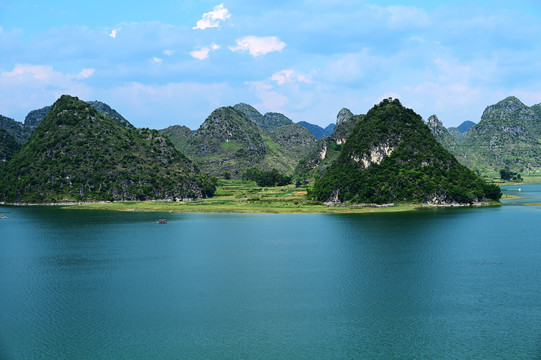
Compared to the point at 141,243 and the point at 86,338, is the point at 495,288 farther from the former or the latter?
the point at 141,243

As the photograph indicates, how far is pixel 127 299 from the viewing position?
67188 millimetres

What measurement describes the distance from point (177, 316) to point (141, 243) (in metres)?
59.2

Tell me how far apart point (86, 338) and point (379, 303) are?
39.1m

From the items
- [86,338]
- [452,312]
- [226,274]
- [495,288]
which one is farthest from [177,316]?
[495,288]

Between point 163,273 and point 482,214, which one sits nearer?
point 163,273

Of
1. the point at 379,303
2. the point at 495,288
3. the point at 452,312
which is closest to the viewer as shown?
the point at 452,312

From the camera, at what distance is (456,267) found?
271 ft

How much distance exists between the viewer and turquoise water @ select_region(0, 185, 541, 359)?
1962 inches

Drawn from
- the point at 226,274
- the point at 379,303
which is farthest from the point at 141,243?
the point at 379,303

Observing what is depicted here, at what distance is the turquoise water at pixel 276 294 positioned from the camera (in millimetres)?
49844

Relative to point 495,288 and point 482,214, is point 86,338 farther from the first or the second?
point 482,214

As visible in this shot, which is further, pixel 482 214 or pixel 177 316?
pixel 482 214

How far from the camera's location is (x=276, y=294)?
68000 millimetres

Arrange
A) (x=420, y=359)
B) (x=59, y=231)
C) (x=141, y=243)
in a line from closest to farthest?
(x=420, y=359)
(x=141, y=243)
(x=59, y=231)
